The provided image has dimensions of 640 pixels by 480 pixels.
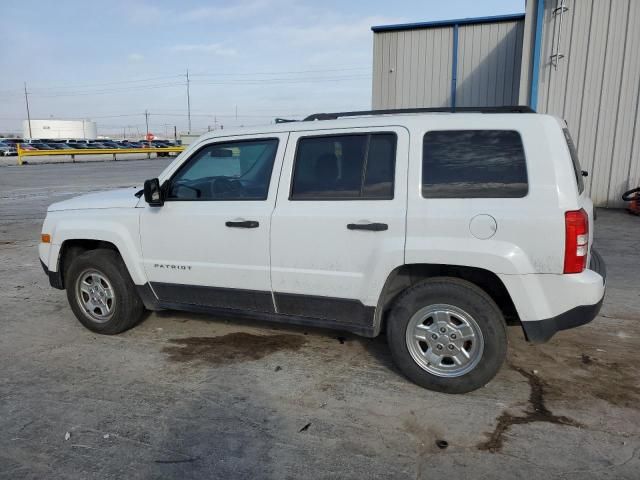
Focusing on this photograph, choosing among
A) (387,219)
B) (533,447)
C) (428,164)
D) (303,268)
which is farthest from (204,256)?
(533,447)

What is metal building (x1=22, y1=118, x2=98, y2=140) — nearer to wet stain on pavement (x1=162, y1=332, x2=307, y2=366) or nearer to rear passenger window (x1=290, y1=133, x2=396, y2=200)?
wet stain on pavement (x1=162, y1=332, x2=307, y2=366)

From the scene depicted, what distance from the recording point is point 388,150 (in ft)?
12.0

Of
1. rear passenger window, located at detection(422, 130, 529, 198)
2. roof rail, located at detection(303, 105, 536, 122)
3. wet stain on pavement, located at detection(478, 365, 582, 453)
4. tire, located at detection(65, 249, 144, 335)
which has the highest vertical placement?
roof rail, located at detection(303, 105, 536, 122)

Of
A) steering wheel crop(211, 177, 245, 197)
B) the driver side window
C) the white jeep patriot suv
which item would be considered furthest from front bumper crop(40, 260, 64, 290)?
steering wheel crop(211, 177, 245, 197)

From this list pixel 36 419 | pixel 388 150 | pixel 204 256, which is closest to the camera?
pixel 36 419

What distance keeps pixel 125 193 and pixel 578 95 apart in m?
10.6

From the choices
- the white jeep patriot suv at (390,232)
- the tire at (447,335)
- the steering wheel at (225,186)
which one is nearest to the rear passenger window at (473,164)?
the white jeep patriot suv at (390,232)

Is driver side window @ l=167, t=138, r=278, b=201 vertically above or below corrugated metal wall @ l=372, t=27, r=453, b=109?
below

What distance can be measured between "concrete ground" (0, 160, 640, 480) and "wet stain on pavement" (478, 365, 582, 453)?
12 millimetres

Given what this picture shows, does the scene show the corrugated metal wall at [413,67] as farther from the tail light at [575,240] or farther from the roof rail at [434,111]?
the tail light at [575,240]

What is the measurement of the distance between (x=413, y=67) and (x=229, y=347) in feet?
41.3

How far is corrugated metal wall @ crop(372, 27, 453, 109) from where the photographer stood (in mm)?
14664

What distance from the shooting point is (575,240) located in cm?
318

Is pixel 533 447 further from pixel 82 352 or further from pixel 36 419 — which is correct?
pixel 82 352
